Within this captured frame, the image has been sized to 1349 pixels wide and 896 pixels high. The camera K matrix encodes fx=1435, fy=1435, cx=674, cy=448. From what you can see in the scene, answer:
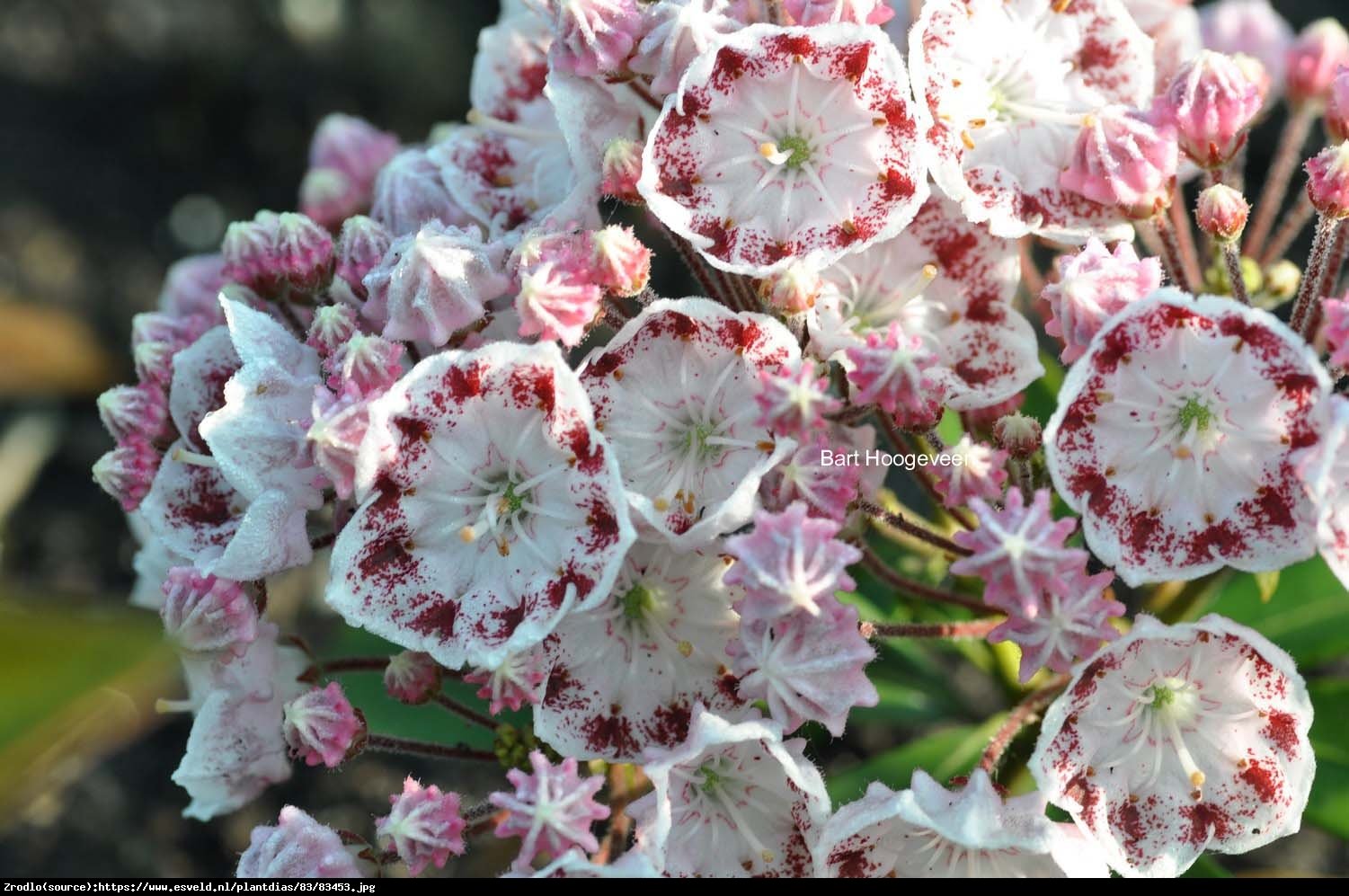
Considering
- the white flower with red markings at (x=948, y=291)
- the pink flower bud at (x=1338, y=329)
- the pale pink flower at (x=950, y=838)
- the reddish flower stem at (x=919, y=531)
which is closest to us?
the pink flower bud at (x=1338, y=329)

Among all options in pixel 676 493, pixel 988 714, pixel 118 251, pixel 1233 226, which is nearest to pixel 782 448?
pixel 676 493

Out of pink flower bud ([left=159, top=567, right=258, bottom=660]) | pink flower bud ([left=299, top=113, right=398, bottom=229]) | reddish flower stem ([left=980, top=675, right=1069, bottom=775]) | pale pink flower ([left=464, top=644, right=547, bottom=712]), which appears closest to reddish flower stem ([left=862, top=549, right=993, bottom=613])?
reddish flower stem ([left=980, top=675, right=1069, bottom=775])

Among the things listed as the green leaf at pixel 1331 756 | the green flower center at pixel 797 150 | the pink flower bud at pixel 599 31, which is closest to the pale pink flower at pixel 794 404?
the green flower center at pixel 797 150

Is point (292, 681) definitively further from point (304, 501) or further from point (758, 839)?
point (758, 839)

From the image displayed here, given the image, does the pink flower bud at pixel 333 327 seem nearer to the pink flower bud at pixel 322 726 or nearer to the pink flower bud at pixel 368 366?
the pink flower bud at pixel 368 366

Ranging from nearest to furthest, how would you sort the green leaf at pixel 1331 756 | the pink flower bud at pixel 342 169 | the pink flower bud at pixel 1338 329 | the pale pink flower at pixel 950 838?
→ 1. the pink flower bud at pixel 1338 329
2. the pale pink flower at pixel 950 838
3. the green leaf at pixel 1331 756
4. the pink flower bud at pixel 342 169

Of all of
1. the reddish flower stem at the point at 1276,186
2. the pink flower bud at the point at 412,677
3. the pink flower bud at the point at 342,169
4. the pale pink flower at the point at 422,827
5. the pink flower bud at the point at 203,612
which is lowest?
the pale pink flower at the point at 422,827

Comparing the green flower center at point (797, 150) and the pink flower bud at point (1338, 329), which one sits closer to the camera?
the pink flower bud at point (1338, 329)

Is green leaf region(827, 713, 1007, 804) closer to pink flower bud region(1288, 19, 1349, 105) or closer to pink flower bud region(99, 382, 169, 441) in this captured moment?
pink flower bud region(99, 382, 169, 441)
